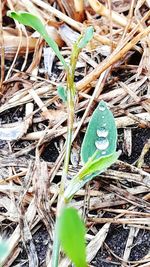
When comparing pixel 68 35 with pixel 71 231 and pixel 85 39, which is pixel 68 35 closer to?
pixel 85 39

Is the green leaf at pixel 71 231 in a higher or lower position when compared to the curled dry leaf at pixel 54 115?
lower

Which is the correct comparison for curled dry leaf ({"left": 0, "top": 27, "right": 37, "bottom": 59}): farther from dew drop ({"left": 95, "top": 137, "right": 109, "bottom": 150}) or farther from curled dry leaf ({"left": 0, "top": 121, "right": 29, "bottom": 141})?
dew drop ({"left": 95, "top": 137, "right": 109, "bottom": 150})

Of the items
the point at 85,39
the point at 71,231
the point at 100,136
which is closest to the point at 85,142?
the point at 100,136

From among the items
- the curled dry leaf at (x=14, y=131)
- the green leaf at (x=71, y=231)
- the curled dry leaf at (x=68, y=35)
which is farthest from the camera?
the curled dry leaf at (x=68, y=35)

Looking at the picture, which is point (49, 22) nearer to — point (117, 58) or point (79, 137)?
point (117, 58)

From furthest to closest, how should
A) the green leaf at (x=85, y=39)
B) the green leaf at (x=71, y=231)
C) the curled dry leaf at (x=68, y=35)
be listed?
the curled dry leaf at (x=68, y=35), the green leaf at (x=85, y=39), the green leaf at (x=71, y=231)

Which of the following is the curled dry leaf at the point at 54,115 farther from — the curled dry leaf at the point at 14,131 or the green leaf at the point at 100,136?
the green leaf at the point at 100,136

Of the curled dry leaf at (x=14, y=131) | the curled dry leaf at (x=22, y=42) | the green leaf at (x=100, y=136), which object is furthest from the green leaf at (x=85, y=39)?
the curled dry leaf at (x=22, y=42)
